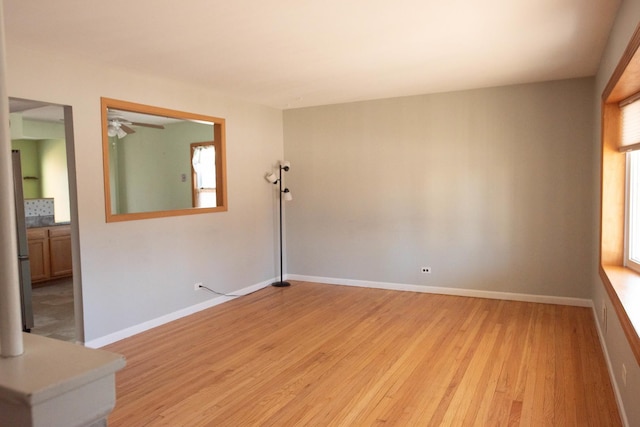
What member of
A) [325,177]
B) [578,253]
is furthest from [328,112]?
[578,253]

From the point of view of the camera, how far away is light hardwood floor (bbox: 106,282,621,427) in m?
2.65

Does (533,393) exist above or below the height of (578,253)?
below

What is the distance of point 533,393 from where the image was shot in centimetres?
287

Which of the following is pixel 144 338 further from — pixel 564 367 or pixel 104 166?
pixel 564 367

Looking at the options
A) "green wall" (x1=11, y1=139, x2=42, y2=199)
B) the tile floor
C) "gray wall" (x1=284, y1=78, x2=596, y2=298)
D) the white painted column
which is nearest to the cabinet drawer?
the tile floor

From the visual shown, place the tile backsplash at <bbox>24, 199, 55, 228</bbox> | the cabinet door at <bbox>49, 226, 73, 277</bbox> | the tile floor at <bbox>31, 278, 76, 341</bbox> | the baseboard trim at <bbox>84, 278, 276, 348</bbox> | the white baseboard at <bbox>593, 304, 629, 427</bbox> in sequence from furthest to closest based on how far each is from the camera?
the tile backsplash at <bbox>24, 199, 55, 228</bbox>
the cabinet door at <bbox>49, 226, 73, 277</bbox>
the tile floor at <bbox>31, 278, 76, 341</bbox>
the baseboard trim at <bbox>84, 278, 276, 348</bbox>
the white baseboard at <bbox>593, 304, 629, 427</bbox>

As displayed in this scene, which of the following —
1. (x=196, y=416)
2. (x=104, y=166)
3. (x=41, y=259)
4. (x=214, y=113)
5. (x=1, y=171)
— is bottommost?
(x=196, y=416)

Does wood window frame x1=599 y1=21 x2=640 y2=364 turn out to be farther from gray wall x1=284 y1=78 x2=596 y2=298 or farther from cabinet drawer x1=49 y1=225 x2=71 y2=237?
cabinet drawer x1=49 y1=225 x2=71 y2=237

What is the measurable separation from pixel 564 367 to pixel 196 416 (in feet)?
8.75

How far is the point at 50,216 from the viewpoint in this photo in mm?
7023

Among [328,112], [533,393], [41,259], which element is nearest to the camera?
[533,393]

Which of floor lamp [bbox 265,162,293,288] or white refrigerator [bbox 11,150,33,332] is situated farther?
floor lamp [bbox 265,162,293,288]

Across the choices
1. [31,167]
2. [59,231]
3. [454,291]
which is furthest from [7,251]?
[31,167]

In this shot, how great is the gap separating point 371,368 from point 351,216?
9.56ft
